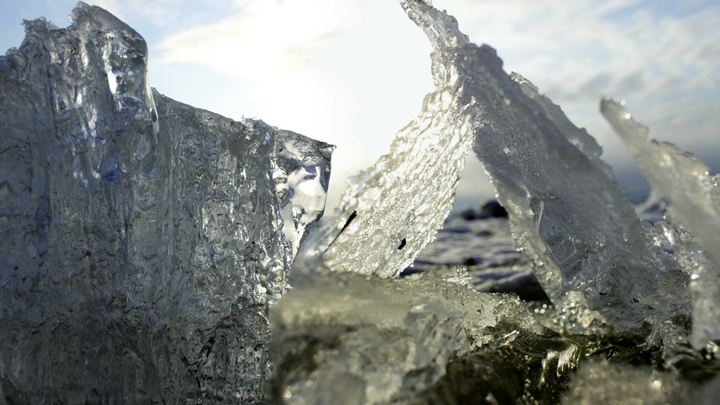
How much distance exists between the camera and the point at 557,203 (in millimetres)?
1584

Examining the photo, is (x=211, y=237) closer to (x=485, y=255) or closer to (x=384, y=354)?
(x=384, y=354)

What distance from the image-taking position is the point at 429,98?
5.40 ft

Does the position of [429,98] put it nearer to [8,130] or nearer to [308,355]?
[308,355]

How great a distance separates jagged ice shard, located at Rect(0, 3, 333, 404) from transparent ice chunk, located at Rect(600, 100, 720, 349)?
1266mm

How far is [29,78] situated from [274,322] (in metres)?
1.14

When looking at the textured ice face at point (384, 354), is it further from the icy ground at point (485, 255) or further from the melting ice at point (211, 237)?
the icy ground at point (485, 255)

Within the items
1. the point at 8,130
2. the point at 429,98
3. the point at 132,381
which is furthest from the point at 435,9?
the point at 132,381

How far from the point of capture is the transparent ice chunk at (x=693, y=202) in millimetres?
1124

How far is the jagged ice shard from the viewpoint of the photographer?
5.20ft

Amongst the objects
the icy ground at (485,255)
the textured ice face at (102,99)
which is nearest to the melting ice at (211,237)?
the textured ice face at (102,99)

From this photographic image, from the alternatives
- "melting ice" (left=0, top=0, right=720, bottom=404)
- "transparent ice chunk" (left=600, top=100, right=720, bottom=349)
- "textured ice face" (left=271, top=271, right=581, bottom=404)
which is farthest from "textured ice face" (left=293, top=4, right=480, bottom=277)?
"transparent ice chunk" (left=600, top=100, right=720, bottom=349)

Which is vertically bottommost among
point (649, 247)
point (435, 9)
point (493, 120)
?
point (649, 247)

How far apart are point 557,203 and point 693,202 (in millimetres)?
462

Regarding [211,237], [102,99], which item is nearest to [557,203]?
[211,237]
